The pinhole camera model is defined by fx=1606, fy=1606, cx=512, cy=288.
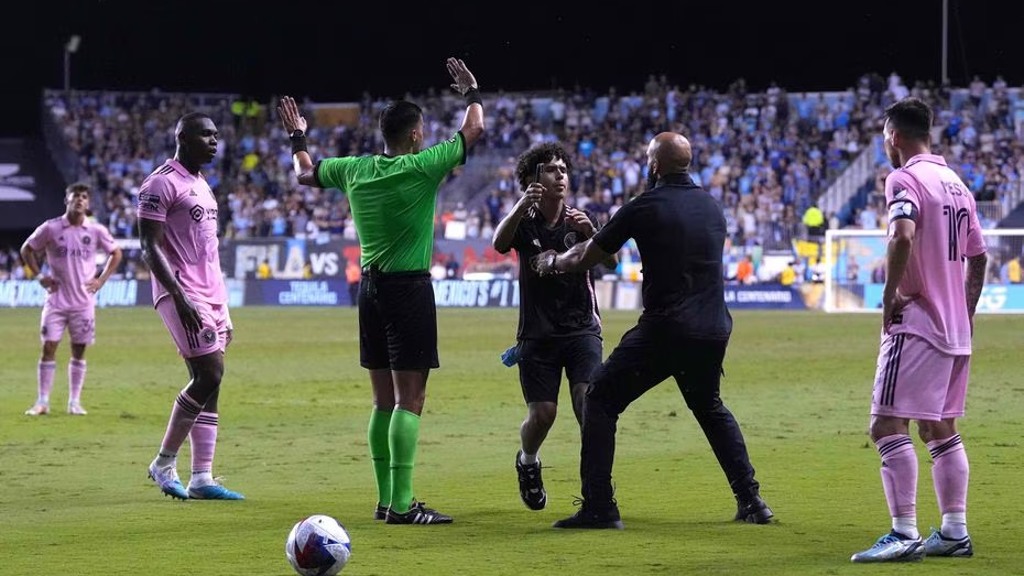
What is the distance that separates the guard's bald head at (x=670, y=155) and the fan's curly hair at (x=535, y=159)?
1003mm

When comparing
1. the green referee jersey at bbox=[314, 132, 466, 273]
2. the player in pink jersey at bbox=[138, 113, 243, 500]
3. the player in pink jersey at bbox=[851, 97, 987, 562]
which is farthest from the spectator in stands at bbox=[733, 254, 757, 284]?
the player in pink jersey at bbox=[851, 97, 987, 562]

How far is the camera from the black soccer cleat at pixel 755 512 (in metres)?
9.15

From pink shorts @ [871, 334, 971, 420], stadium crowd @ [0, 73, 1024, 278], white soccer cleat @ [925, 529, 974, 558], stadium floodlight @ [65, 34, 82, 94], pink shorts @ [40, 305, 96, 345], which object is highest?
stadium floodlight @ [65, 34, 82, 94]

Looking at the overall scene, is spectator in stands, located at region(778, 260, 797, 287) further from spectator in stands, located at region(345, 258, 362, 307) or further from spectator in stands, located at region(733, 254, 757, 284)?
spectator in stands, located at region(345, 258, 362, 307)

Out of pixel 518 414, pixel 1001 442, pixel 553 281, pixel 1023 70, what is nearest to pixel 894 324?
pixel 553 281

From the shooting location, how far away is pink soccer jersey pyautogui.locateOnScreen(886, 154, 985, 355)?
7777 mm

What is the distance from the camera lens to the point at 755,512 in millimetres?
9164

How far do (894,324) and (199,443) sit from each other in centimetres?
494

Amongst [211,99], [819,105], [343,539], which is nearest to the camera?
[343,539]

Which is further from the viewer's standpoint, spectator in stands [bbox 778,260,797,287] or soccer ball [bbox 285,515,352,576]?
spectator in stands [bbox 778,260,797,287]

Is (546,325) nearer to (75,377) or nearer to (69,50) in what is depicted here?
(75,377)

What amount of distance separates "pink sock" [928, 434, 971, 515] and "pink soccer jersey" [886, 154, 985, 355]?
18.8 inches

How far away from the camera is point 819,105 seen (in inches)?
2003

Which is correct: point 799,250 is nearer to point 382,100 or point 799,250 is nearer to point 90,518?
point 382,100
